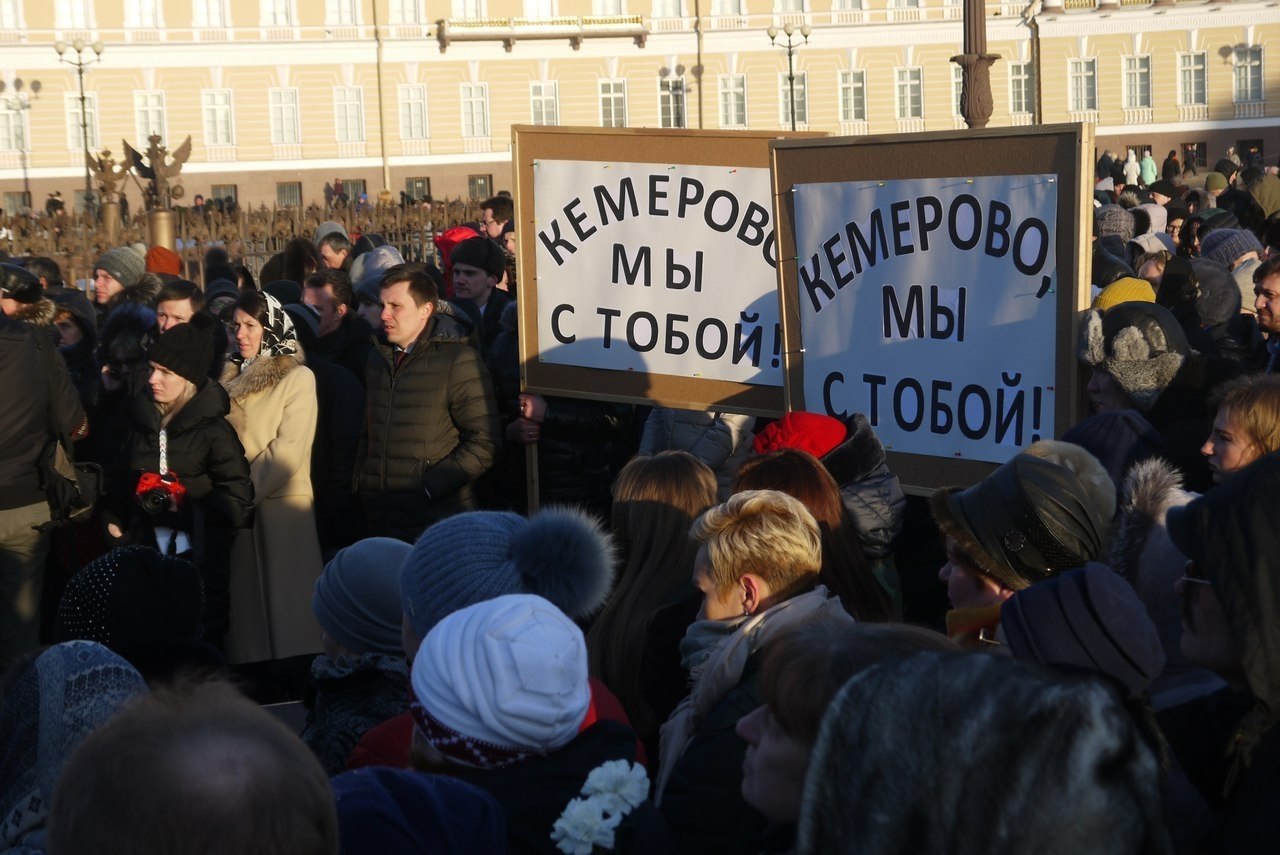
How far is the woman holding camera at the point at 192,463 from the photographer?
16.5ft

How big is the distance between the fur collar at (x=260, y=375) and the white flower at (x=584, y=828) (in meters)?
3.67

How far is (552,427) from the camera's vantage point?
17.9ft

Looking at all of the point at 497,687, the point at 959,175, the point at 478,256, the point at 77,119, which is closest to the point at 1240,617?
the point at 497,687

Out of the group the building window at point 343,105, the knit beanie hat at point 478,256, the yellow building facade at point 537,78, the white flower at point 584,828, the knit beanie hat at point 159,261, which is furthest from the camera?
the building window at point 343,105

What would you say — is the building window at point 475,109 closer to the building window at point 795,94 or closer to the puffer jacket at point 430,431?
the building window at point 795,94

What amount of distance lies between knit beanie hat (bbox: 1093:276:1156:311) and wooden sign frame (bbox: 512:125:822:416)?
142 cm

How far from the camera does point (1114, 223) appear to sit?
9859 millimetres

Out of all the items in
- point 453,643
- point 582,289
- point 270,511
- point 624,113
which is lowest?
point 270,511

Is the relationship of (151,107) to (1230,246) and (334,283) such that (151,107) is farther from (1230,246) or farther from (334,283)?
(1230,246)

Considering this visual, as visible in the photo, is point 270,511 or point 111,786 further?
point 270,511

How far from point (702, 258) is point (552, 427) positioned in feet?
3.00

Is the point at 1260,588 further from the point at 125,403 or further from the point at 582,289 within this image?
the point at 125,403

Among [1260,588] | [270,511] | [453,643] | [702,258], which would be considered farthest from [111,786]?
[270,511]

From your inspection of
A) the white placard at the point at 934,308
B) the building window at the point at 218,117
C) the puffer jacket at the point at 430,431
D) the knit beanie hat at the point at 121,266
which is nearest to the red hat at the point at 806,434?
the white placard at the point at 934,308
